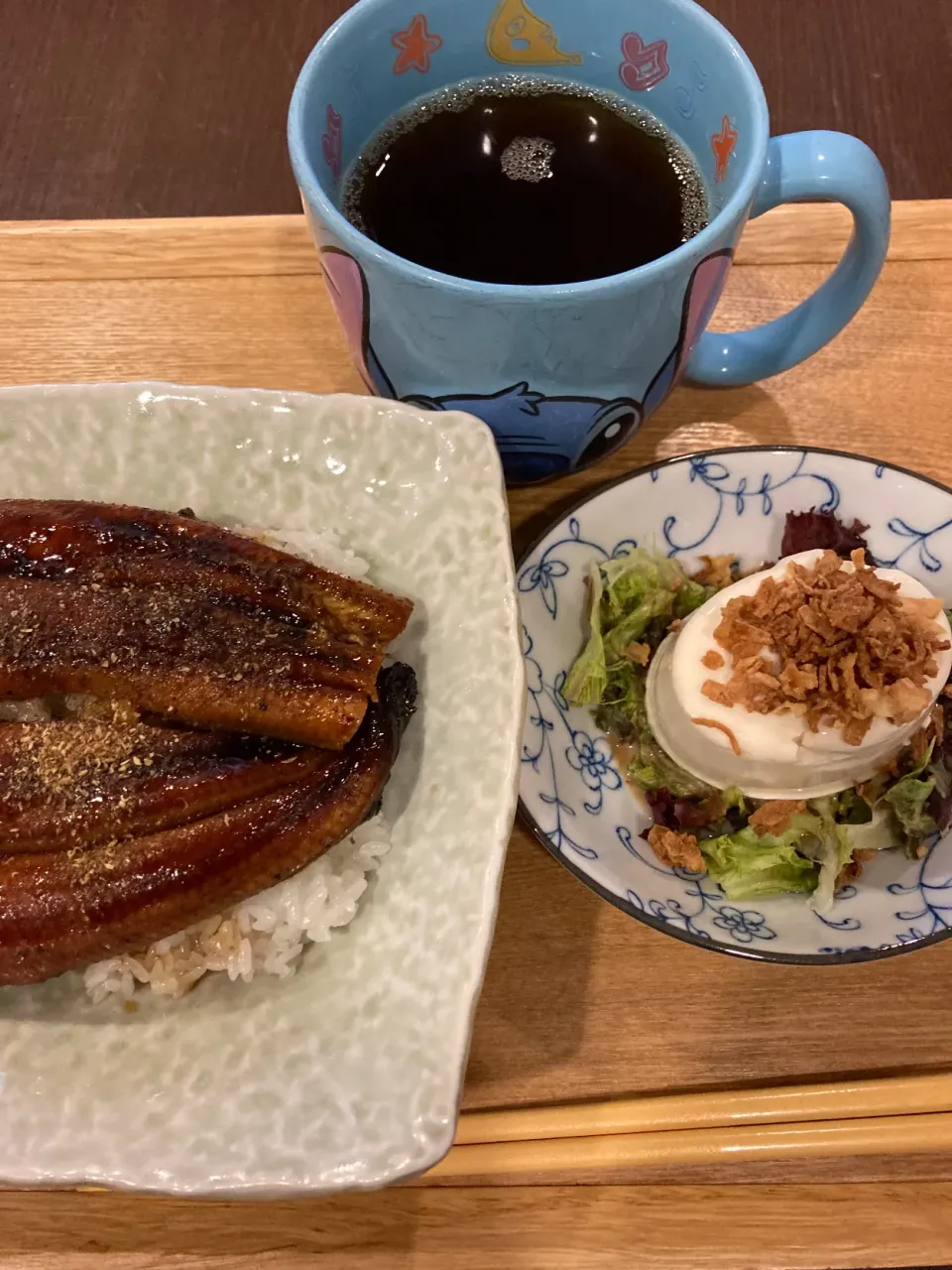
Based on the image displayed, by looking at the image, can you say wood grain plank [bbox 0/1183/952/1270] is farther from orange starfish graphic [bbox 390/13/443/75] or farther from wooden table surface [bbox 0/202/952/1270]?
orange starfish graphic [bbox 390/13/443/75]

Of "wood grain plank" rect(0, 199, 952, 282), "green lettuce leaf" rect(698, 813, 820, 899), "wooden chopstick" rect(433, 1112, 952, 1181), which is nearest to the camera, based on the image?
"wooden chopstick" rect(433, 1112, 952, 1181)

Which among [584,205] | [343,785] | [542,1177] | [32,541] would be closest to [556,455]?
[584,205]

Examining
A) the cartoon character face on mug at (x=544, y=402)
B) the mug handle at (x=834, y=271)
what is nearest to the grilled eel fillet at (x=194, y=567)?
the cartoon character face on mug at (x=544, y=402)

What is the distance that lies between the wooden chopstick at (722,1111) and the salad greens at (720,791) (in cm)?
18

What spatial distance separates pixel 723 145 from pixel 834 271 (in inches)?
8.1

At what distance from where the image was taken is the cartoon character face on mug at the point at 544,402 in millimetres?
867

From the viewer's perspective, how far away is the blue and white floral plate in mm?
908

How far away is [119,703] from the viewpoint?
89 cm

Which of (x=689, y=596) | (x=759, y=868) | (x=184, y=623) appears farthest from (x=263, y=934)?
(x=689, y=596)

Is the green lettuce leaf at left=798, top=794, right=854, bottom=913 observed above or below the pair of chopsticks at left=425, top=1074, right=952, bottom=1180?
above

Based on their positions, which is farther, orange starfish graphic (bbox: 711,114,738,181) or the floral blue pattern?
the floral blue pattern

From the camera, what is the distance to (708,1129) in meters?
0.88

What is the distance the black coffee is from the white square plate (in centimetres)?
19

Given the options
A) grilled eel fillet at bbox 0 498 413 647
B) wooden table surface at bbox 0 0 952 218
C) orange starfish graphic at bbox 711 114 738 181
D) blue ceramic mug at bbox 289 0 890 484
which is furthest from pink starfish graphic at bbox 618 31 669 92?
wooden table surface at bbox 0 0 952 218
